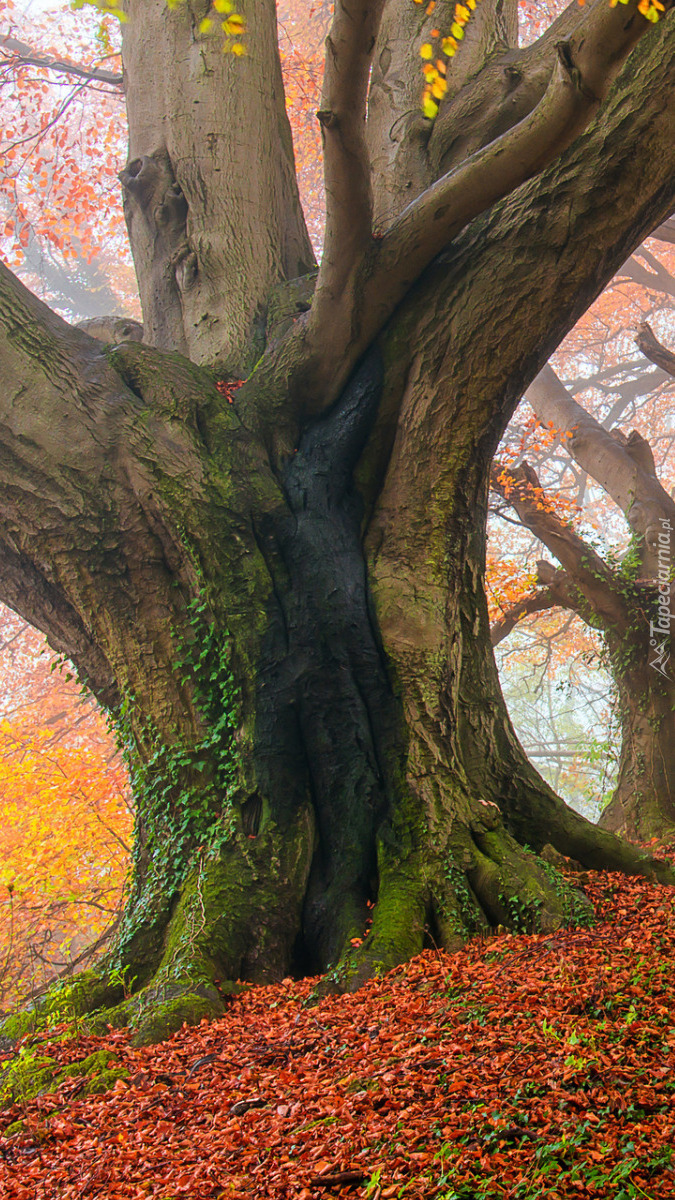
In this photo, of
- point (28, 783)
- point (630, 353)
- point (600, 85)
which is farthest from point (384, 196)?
point (630, 353)

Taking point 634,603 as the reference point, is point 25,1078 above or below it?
below

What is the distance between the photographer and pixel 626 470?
27.2 feet

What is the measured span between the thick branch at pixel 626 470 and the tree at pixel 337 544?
13.9 feet

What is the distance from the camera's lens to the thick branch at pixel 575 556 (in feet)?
24.0

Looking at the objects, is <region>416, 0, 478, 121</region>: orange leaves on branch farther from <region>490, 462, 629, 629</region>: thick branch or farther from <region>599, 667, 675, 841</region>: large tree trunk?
<region>599, 667, 675, 841</region>: large tree trunk

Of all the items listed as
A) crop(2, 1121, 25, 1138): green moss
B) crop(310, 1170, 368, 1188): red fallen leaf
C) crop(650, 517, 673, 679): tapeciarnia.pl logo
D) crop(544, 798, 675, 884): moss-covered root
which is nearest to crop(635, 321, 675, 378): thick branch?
crop(650, 517, 673, 679): tapeciarnia.pl logo

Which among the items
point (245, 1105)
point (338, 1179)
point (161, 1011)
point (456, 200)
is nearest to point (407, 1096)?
point (338, 1179)

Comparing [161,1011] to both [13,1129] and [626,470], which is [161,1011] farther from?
[626,470]

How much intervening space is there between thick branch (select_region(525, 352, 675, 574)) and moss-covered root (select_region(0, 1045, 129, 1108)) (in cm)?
683

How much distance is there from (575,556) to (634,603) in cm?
76

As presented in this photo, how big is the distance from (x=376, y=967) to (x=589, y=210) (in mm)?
3658

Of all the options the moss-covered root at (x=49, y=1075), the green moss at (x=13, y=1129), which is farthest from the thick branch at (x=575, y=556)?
the green moss at (x=13, y=1129)

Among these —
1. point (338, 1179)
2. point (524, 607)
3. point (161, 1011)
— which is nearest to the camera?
point (338, 1179)

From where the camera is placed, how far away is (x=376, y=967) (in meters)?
3.21
